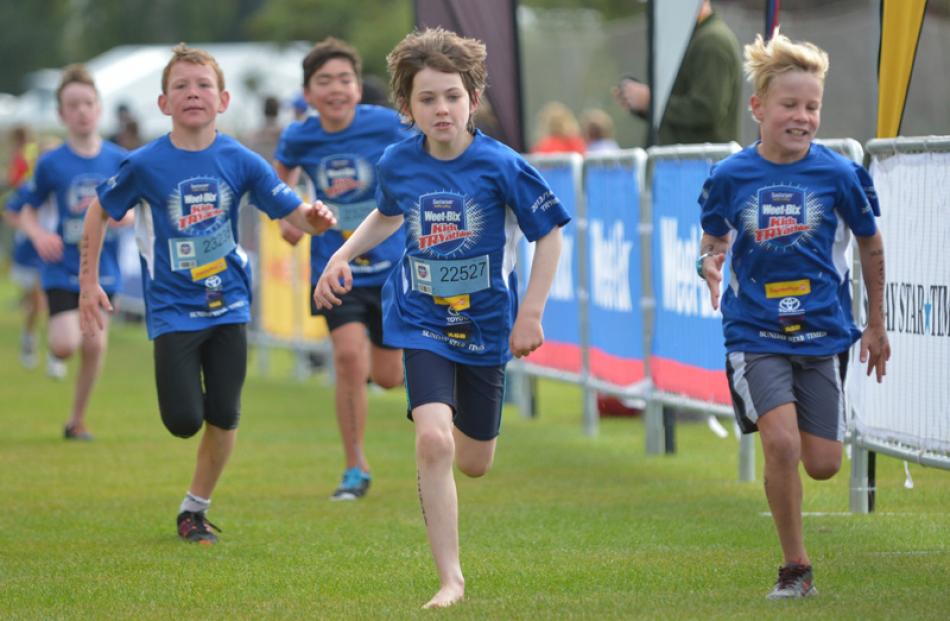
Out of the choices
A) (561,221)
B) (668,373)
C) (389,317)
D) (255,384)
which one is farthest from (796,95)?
(255,384)

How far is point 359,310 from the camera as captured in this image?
10.4m

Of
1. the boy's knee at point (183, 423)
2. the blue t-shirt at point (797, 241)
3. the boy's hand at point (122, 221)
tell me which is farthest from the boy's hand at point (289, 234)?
the blue t-shirt at point (797, 241)

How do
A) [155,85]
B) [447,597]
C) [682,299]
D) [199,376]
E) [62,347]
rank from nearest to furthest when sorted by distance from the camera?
[447,597] < [199,376] < [682,299] < [62,347] < [155,85]

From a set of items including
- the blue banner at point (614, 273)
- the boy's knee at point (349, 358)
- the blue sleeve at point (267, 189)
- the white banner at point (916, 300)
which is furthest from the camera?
the blue banner at point (614, 273)

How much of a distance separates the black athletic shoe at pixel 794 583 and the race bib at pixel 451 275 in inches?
58.4

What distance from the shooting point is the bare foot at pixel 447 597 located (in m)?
6.50

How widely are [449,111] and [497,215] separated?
43 cm

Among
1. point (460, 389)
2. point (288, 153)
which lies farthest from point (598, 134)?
point (460, 389)

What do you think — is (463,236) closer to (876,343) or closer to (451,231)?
(451,231)

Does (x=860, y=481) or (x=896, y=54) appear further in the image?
(x=860, y=481)

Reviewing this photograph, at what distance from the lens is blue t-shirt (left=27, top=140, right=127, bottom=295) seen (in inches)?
533

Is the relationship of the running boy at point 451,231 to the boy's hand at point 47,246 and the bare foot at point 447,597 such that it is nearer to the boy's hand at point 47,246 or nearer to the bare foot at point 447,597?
the bare foot at point 447,597

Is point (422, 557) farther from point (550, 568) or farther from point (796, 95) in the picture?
point (796, 95)

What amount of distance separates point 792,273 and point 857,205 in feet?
1.08
